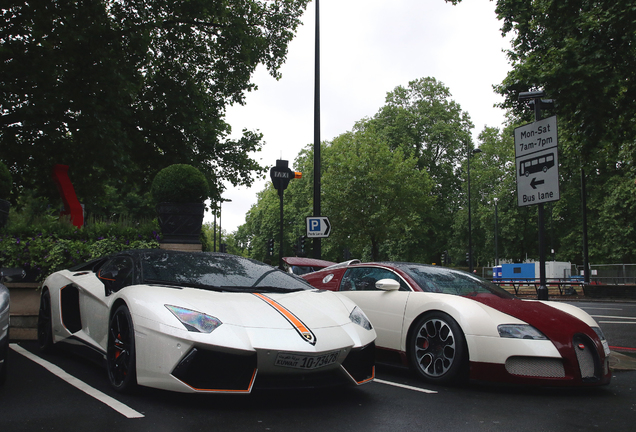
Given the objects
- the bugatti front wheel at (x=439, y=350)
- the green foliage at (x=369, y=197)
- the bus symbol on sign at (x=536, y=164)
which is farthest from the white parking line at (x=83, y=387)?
the green foliage at (x=369, y=197)

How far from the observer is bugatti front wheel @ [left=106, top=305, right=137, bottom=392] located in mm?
4285

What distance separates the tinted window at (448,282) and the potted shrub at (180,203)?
465 centimetres

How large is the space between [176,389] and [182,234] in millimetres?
6121

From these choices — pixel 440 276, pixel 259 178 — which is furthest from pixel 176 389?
pixel 259 178

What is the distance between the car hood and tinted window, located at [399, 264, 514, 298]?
1.48 m

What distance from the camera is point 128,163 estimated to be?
15.9m

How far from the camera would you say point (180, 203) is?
390 inches

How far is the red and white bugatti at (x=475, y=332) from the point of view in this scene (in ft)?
16.5

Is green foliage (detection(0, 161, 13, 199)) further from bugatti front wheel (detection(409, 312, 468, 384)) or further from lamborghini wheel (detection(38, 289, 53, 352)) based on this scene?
bugatti front wheel (detection(409, 312, 468, 384))

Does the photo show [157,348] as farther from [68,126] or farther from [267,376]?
[68,126]

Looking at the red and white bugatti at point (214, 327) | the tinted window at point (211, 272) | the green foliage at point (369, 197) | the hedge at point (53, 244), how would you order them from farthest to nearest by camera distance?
the green foliage at point (369, 197), the hedge at point (53, 244), the tinted window at point (211, 272), the red and white bugatti at point (214, 327)

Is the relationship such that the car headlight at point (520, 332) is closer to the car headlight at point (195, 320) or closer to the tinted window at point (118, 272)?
the car headlight at point (195, 320)

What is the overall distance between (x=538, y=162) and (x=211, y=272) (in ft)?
16.6

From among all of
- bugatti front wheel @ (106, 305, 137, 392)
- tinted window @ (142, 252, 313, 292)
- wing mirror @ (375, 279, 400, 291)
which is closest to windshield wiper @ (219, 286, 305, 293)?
tinted window @ (142, 252, 313, 292)
